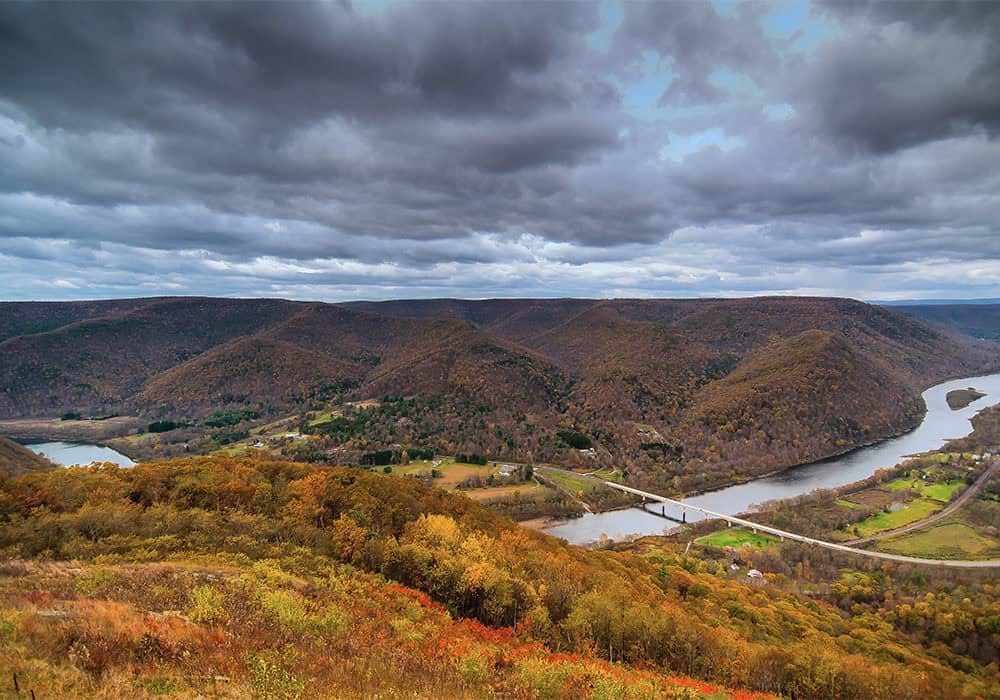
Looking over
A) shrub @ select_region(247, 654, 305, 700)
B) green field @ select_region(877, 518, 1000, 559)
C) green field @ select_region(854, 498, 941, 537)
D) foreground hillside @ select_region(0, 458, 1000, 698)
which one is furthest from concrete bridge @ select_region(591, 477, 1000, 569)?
shrub @ select_region(247, 654, 305, 700)

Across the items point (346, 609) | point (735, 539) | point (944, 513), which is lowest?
point (735, 539)

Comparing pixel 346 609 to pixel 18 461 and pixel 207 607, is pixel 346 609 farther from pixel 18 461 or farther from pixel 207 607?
pixel 18 461

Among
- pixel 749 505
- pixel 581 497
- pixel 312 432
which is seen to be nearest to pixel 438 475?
pixel 581 497

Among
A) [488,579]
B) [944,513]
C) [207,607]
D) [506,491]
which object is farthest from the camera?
[506,491]

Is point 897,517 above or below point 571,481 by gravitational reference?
above

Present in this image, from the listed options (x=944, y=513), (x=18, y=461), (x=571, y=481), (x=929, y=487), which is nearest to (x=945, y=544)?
(x=944, y=513)

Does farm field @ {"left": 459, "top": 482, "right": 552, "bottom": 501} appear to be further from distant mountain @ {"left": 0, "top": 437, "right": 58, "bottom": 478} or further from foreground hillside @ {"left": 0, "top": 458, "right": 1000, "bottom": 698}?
distant mountain @ {"left": 0, "top": 437, "right": 58, "bottom": 478}

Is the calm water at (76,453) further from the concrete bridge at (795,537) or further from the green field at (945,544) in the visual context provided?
the green field at (945,544)
